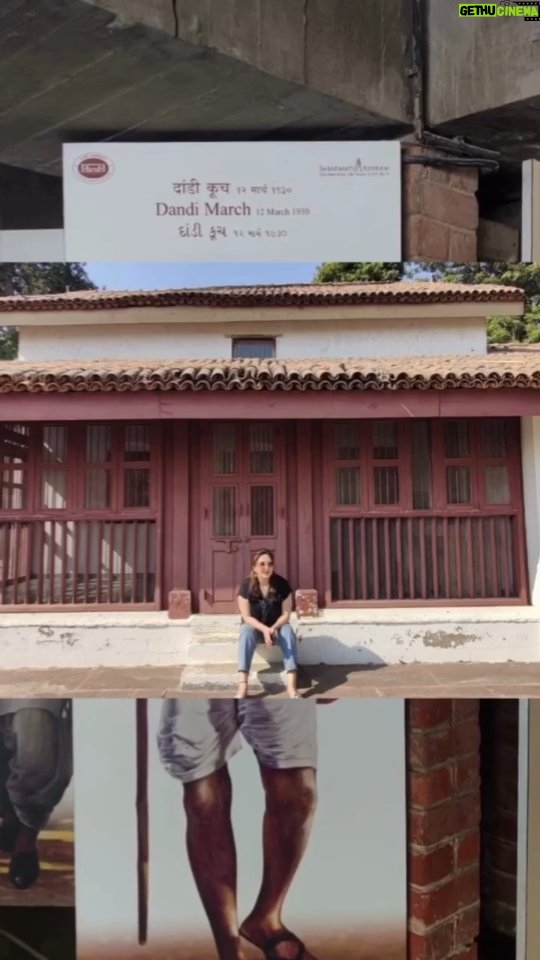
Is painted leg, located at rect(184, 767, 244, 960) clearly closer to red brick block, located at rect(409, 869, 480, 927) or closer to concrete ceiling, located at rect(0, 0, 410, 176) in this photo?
red brick block, located at rect(409, 869, 480, 927)

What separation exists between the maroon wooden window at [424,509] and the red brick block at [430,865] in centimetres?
193

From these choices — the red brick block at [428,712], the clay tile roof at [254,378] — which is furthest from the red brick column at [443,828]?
the clay tile roof at [254,378]

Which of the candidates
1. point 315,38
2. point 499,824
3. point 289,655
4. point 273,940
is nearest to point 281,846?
point 273,940

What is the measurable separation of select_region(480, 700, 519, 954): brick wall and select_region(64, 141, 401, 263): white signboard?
10.00 ft

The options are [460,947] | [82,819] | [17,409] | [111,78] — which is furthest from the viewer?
[111,78]

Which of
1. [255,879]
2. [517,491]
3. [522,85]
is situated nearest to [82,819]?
[255,879]

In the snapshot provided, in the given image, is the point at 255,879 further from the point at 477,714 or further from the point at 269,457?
the point at 269,457

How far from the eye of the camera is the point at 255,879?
2.55 metres

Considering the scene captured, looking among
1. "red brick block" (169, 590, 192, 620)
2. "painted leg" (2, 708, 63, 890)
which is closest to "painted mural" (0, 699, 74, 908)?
"painted leg" (2, 708, 63, 890)

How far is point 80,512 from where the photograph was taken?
449 cm

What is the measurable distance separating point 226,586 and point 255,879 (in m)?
2.31

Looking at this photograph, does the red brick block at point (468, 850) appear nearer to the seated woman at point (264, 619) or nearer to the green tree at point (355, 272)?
the seated woman at point (264, 619)

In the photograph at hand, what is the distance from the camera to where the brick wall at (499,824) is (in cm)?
281

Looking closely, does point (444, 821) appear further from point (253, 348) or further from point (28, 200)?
point (28, 200)
